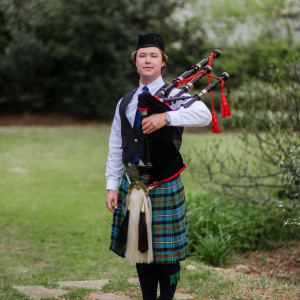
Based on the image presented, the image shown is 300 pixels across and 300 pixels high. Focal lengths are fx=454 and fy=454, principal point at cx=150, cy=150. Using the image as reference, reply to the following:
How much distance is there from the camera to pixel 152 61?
8.73 ft

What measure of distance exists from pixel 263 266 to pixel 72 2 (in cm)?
1564

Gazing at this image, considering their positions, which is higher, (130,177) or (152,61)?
(152,61)

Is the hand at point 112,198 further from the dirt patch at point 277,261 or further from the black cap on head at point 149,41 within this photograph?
the dirt patch at point 277,261

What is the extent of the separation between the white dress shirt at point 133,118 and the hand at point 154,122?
0.04 m

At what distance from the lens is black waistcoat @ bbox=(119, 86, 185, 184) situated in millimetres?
2582

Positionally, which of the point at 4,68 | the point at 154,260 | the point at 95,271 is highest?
the point at 4,68

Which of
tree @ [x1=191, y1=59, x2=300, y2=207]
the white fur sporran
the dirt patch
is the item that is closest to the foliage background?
tree @ [x1=191, y1=59, x2=300, y2=207]

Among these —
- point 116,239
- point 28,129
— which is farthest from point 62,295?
point 28,129

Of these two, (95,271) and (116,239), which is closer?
(116,239)

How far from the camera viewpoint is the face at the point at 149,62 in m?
2.66

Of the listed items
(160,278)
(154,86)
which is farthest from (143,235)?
(154,86)

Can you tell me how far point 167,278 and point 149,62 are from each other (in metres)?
1.30

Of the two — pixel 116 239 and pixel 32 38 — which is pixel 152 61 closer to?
pixel 116 239

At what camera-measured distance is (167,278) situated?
2.76 metres
